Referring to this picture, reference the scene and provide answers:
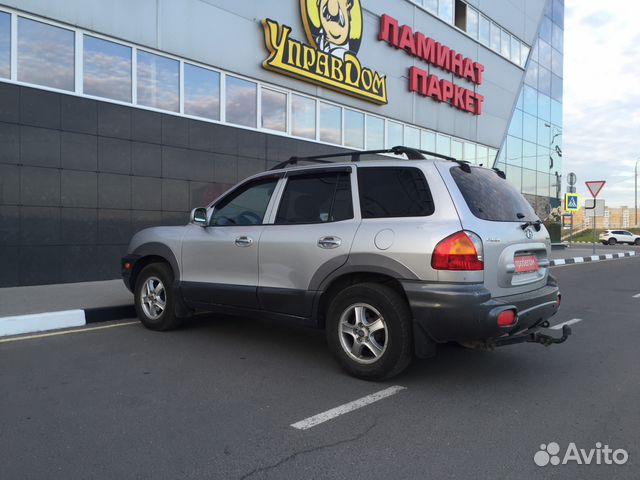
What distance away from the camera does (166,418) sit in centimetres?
349

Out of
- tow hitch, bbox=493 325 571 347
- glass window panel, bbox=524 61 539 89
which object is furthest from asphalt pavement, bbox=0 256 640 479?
glass window panel, bbox=524 61 539 89

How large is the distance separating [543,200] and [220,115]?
66.7ft

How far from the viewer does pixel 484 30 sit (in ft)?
70.3

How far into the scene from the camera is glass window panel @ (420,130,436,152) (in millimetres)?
18734

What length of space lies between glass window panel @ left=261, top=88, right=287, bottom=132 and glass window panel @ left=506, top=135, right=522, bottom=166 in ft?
46.1

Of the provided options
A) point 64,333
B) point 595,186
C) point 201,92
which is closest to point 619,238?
point 595,186

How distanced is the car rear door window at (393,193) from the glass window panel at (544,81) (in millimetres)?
25403

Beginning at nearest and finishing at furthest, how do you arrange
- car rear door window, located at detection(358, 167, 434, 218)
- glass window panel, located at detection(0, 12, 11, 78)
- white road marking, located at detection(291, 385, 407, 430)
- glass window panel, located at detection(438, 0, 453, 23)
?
white road marking, located at detection(291, 385, 407, 430)
car rear door window, located at detection(358, 167, 434, 218)
glass window panel, located at detection(0, 12, 11, 78)
glass window panel, located at detection(438, 0, 453, 23)

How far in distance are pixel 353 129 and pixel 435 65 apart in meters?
5.16

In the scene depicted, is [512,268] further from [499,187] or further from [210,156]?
[210,156]

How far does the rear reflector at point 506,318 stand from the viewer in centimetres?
386

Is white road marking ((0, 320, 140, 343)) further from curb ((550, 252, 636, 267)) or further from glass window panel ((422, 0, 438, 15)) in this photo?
glass window panel ((422, 0, 438, 15))

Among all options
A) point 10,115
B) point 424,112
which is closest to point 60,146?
point 10,115

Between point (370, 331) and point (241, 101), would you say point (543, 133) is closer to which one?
point (241, 101)
